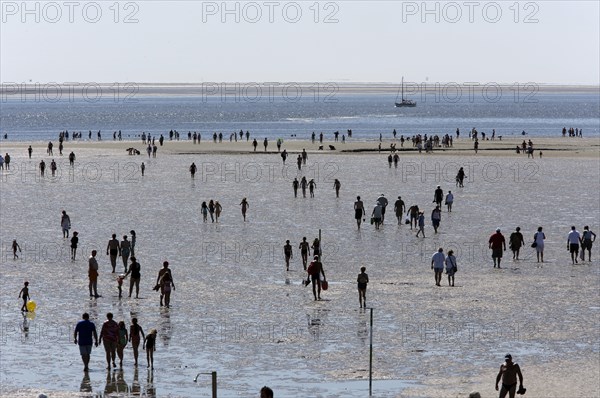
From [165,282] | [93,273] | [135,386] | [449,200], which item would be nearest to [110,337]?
[135,386]

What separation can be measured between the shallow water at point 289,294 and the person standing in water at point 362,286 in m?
0.44

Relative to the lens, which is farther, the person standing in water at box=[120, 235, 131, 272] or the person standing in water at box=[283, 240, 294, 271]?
the person standing in water at box=[283, 240, 294, 271]

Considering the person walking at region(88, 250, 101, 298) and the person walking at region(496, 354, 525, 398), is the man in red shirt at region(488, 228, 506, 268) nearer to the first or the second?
the person walking at region(88, 250, 101, 298)

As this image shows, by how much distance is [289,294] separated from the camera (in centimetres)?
2995

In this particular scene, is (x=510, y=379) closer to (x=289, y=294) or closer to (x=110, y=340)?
(x=110, y=340)

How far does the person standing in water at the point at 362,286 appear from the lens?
89.4 feet

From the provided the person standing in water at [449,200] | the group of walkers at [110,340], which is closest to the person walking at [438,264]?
the group of walkers at [110,340]

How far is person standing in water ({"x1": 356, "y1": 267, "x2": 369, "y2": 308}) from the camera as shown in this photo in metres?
27.2

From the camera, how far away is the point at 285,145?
102 metres

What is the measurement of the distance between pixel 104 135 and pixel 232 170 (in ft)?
245

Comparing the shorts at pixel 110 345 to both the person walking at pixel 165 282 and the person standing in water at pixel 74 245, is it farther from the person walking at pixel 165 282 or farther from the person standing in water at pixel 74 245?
the person standing in water at pixel 74 245

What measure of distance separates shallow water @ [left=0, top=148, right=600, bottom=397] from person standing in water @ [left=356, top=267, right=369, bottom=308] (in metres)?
0.44

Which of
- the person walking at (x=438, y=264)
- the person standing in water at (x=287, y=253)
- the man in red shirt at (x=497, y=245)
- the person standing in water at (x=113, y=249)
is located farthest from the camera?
the man in red shirt at (x=497, y=245)

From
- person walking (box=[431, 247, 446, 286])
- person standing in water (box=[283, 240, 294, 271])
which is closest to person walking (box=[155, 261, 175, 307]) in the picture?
person standing in water (box=[283, 240, 294, 271])
